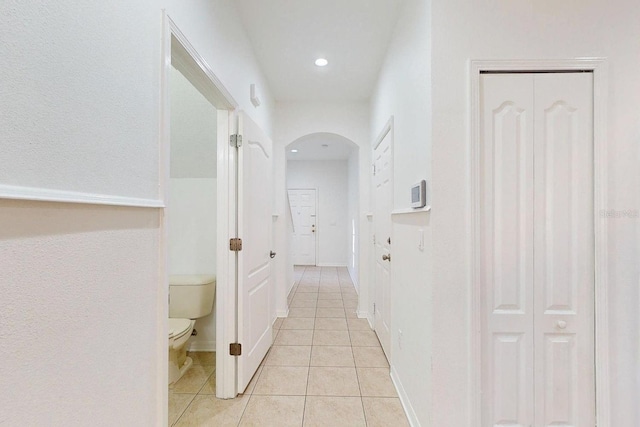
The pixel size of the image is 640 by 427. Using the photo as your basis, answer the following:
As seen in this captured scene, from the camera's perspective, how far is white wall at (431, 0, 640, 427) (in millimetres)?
1420

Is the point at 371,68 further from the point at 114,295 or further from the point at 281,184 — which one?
the point at 114,295

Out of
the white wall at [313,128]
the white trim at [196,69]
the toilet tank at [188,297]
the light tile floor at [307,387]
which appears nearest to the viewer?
the white trim at [196,69]

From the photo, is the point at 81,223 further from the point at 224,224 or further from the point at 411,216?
the point at 411,216

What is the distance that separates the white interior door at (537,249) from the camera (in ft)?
4.69

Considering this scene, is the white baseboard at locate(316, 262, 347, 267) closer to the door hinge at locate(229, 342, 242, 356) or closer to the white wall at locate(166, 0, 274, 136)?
the white wall at locate(166, 0, 274, 136)

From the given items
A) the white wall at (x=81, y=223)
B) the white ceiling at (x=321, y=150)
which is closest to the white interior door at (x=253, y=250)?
the white wall at (x=81, y=223)

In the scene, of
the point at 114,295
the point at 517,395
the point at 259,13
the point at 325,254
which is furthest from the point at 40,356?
the point at 325,254

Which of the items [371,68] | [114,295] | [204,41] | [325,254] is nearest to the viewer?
[114,295]

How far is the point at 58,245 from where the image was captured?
2.34 feet

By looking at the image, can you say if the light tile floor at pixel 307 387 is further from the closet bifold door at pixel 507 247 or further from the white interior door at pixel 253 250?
the closet bifold door at pixel 507 247

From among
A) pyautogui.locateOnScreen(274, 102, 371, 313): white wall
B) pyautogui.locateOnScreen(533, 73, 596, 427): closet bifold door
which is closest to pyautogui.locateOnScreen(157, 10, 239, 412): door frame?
pyautogui.locateOnScreen(274, 102, 371, 313): white wall

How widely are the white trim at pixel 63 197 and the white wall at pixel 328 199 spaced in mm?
6077

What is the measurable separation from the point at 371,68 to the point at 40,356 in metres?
2.93

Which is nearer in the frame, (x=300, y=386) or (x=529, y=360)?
(x=529, y=360)
